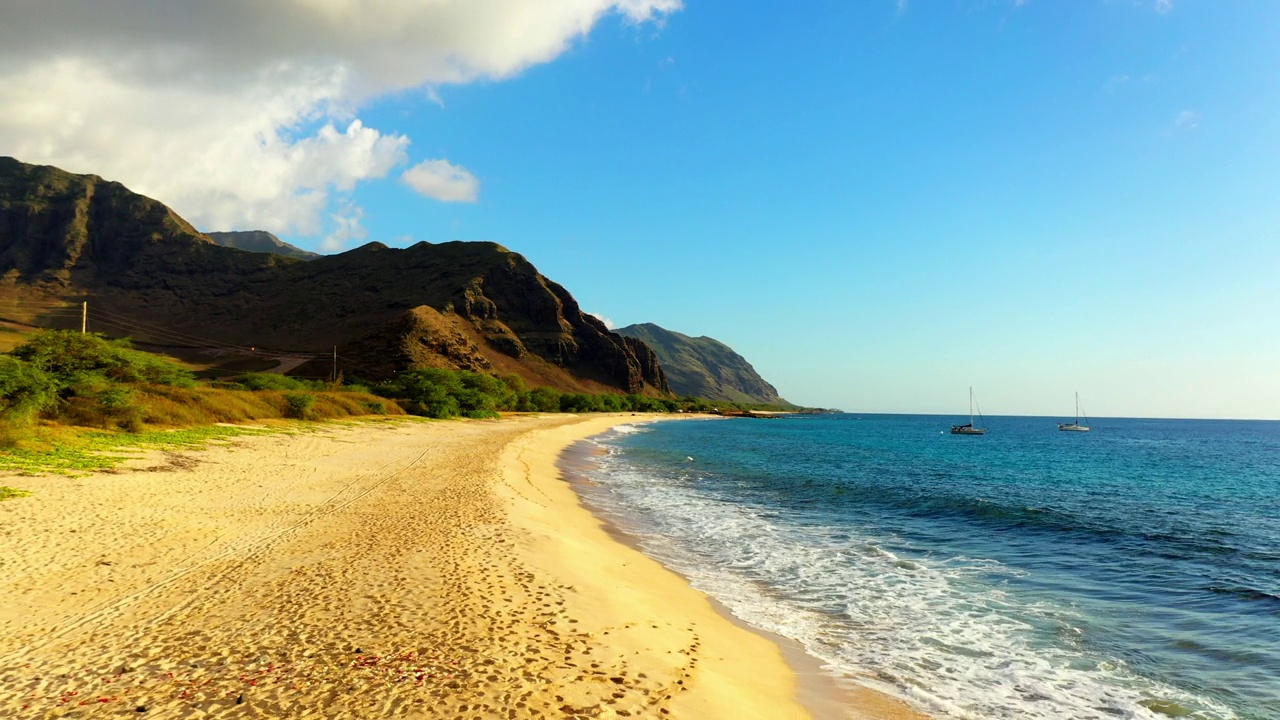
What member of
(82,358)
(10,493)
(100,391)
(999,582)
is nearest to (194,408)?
(82,358)

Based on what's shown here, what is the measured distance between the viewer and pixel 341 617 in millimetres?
8227

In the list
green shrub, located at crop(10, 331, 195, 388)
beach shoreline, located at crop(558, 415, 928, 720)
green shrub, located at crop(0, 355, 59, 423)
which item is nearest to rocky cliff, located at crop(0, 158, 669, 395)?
green shrub, located at crop(10, 331, 195, 388)

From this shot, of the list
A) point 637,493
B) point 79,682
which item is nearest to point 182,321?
point 637,493

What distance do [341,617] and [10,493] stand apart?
Result: 12.0 m

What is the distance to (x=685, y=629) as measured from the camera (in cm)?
952

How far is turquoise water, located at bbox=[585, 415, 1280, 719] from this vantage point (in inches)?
343

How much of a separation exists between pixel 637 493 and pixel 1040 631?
56.4ft

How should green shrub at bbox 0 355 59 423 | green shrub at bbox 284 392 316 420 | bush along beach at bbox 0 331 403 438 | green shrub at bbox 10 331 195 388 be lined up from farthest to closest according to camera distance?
green shrub at bbox 284 392 316 420
green shrub at bbox 10 331 195 388
bush along beach at bbox 0 331 403 438
green shrub at bbox 0 355 59 423

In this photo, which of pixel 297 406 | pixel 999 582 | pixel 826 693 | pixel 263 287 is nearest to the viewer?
pixel 826 693

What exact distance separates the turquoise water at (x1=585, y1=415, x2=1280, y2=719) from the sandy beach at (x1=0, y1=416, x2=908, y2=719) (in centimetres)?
175

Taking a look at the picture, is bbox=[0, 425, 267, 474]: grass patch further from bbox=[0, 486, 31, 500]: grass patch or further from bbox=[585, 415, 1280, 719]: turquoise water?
bbox=[585, 415, 1280, 719]: turquoise water

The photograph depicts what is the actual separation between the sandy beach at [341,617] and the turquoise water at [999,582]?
1.75 meters

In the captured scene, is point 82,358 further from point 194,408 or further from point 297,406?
point 297,406

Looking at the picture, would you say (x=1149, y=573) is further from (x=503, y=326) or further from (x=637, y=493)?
(x=503, y=326)
